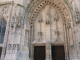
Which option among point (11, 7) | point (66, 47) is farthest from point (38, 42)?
point (11, 7)

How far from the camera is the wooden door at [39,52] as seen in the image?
758 centimetres

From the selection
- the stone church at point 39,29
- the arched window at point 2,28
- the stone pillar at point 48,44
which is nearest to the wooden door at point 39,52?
the stone church at point 39,29

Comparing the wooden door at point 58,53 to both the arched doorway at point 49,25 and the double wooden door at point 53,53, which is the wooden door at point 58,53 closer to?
the double wooden door at point 53,53

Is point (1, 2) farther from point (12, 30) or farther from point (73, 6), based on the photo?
point (73, 6)

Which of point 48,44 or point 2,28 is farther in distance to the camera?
point 2,28

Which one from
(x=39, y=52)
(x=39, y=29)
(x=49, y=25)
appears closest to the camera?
(x=39, y=52)

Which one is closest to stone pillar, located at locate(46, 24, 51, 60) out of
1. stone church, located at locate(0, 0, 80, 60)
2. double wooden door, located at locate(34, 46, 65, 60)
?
stone church, located at locate(0, 0, 80, 60)

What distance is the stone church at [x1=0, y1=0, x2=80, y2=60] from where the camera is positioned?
22.6ft

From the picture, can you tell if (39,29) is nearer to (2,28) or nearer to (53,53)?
(53,53)

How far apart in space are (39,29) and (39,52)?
1.60 m

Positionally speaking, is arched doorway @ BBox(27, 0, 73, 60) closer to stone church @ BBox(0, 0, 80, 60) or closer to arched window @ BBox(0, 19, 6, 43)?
stone church @ BBox(0, 0, 80, 60)

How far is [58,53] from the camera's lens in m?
7.53

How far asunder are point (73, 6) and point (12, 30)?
417 cm

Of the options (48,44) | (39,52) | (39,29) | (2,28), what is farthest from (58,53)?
(2,28)
